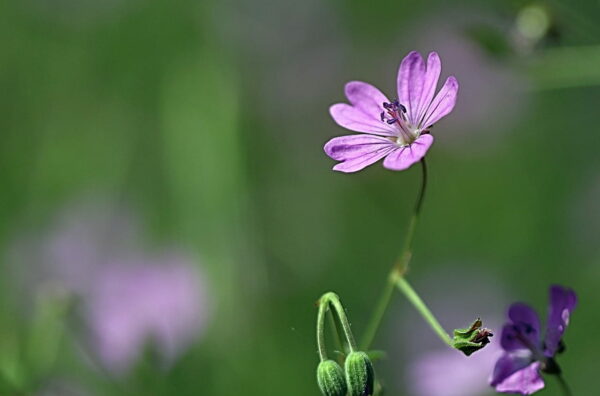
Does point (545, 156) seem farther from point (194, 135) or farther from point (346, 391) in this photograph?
point (346, 391)

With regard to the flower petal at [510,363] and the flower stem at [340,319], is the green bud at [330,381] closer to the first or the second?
the flower stem at [340,319]

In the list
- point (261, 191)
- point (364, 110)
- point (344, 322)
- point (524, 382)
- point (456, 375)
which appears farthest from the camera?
point (261, 191)

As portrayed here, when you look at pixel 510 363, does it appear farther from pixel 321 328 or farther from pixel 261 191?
pixel 261 191

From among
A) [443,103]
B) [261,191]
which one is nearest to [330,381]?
[443,103]

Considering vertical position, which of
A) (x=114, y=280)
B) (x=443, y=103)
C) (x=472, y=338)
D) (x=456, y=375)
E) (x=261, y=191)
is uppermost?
(x=261, y=191)

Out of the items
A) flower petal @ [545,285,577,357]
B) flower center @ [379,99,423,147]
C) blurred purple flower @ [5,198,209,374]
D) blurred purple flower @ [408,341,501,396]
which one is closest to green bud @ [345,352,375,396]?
flower petal @ [545,285,577,357]

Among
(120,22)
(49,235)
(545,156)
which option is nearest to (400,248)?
(545,156)

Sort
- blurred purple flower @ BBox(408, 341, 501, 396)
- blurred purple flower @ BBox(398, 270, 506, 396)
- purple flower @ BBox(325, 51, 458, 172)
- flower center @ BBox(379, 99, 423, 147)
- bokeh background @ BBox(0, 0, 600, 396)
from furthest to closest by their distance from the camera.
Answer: blurred purple flower @ BBox(398, 270, 506, 396) < bokeh background @ BBox(0, 0, 600, 396) < blurred purple flower @ BBox(408, 341, 501, 396) < flower center @ BBox(379, 99, 423, 147) < purple flower @ BBox(325, 51, 458, 172)

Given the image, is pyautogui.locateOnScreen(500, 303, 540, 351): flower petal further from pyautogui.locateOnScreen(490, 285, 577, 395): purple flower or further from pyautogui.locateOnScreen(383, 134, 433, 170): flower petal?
pyautogui.locateOnScreen(383, 134, 433, 170): flower petal
